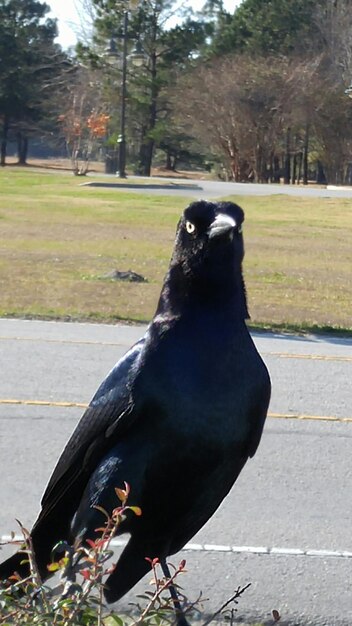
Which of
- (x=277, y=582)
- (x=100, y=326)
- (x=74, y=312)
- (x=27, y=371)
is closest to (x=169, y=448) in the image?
(x=277, y=582)

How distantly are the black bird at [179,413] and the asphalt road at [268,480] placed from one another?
59.8 inches

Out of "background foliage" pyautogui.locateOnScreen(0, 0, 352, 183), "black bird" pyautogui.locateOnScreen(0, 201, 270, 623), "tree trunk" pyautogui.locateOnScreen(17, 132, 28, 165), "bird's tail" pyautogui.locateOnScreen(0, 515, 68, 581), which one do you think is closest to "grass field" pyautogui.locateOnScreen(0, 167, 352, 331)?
"bird's tail" pyautogui.locateOnScreen(0, 515, 68, 581)

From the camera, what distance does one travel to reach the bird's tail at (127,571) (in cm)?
342

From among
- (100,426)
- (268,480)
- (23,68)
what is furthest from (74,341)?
(23,68)

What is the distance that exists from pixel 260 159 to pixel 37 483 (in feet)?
167

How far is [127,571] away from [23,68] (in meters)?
61.3

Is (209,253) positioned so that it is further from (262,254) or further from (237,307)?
(262,254)

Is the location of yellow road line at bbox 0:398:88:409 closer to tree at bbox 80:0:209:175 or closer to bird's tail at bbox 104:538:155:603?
bird's tail at bbox 104:538:155:603

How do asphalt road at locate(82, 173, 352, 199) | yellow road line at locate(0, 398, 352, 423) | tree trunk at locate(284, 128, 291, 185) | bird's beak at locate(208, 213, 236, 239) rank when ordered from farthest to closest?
tree trunk at locate(284, 128, 291, 185) → asphalt road at locate(82, 173, 352, 199) → yellow road line at locate(0, 398, 352, 423) → bird's beak at locate(208, 213, 236, 239)

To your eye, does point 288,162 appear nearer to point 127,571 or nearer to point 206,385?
point 127,571

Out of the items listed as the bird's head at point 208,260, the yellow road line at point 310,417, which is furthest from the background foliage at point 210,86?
the bird's head at point 208,260

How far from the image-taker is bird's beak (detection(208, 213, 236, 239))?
329 cm

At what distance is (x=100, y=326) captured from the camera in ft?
41.0

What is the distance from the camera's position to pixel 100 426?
11.3 ft
